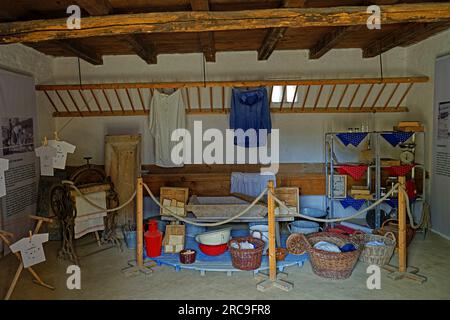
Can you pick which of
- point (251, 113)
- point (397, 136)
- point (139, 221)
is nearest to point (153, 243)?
point (139, 221)

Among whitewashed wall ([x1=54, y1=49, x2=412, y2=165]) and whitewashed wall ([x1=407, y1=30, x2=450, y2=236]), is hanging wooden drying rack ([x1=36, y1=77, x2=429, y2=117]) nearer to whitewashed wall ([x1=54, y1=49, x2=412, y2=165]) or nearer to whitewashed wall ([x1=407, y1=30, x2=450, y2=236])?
whitewashed wall ([x1=54, y1=49, x2=412, y2=165])

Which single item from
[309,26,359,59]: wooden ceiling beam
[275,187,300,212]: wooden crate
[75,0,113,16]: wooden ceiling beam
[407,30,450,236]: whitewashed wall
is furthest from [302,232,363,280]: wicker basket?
[75,0,113,16]: wooden ceiling beam

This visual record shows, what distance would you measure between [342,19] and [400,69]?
3050 millimetres

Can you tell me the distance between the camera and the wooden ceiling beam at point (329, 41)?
14.3ft

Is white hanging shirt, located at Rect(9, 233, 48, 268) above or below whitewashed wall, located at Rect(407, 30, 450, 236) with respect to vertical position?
below

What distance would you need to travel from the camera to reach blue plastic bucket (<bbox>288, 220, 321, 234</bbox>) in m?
4.99

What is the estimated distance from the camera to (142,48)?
5.05m

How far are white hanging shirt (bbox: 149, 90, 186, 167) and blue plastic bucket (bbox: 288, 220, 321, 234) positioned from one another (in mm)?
1967

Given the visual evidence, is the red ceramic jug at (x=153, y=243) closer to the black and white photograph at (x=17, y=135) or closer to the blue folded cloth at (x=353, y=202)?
the black and white photograph at (x=17, y=135)

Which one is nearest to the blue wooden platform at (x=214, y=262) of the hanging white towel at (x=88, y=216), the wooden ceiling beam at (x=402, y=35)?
the hanging white towel at (x=88, y=216)

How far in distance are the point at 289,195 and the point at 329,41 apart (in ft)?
6.71

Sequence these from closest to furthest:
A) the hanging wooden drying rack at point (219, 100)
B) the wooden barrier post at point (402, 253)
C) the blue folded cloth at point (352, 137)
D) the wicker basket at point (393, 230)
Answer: the wooden barrier post at point (402, 253)
the wicker basket at point (393, 230)
the blue folded cloth at point (352, 137)
the hanging wooden drying rack at point (219, 100)

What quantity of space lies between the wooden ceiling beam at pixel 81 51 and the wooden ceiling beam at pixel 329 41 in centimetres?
323

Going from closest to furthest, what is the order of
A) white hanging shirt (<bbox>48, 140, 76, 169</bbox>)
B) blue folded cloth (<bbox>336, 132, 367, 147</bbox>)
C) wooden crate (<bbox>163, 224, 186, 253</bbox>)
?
white hanging shirt (<bbox>48, 140, 76, 169</bbox>)
wooden crate (<bbox>163, 224, 186, 253</bbox>)
blue folded cloth (<bbox>336, 132, 367, 147</bbox>)
